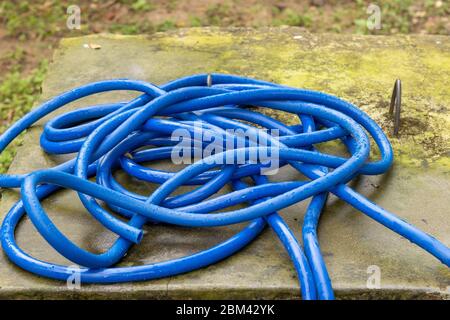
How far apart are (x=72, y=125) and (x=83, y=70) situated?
0.52 meters

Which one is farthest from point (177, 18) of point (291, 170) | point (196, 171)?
point (196, 171)

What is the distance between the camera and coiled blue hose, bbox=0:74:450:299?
192cm

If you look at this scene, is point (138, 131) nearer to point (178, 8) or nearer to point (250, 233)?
point (250, 233)

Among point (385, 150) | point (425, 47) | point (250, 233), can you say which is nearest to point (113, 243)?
point (250, 233)

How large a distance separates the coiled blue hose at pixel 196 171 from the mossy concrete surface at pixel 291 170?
58 millimetres

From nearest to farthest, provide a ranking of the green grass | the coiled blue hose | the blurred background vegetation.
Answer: the coiled blue hose < the green grass < the blurred background vegetation

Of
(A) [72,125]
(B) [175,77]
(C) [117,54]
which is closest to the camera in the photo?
(A) [72,125]

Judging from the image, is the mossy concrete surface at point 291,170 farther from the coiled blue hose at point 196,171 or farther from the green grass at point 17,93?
the green grass at point 17,93

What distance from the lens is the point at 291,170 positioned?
238 cm

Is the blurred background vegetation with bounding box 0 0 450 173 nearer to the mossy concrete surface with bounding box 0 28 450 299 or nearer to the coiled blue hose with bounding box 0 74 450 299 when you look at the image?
the mossy concrete surface with bounding box 0 28 450 299

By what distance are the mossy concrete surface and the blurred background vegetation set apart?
1.13 m

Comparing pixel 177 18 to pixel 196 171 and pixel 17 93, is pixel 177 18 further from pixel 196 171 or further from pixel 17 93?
pixel 196 171

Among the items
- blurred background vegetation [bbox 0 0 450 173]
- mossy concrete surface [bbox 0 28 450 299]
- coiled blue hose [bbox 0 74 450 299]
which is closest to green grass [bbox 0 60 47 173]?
blurred background vegetation [bbox 0 0 450 173]

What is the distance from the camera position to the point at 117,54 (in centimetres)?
321
